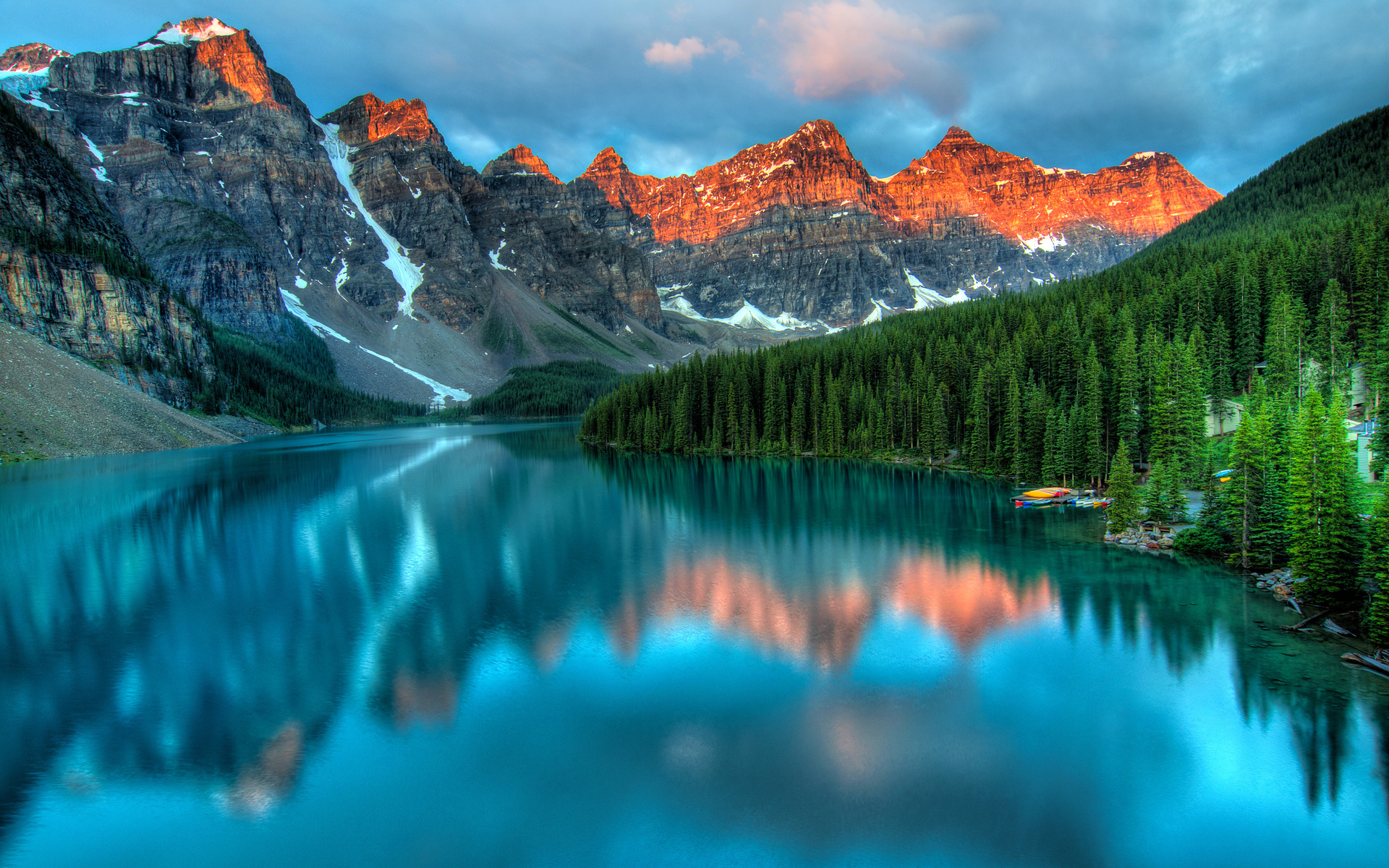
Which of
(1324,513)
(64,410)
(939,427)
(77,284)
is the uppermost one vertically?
(77,284)

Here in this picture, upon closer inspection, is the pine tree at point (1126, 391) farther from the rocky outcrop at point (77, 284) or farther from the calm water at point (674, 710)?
the rocky outcrop at point (77, 284)

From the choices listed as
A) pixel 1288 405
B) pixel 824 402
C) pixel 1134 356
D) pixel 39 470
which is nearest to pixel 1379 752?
pixel 1288 405

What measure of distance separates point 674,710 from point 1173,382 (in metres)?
41.6

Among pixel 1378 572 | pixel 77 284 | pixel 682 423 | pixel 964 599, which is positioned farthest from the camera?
pixel 77 284

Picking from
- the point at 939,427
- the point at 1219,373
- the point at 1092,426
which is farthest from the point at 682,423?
the point at 1219,373

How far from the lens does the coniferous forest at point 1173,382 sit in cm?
2858

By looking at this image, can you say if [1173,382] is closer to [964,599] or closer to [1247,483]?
[1247,483]

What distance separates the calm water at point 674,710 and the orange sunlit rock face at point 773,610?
191 millimetres

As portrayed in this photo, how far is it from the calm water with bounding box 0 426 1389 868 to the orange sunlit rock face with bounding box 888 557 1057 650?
188mm

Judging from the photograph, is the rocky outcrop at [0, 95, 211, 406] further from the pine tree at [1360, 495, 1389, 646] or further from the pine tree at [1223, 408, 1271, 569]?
the pine tree at [1360, 495, 1389, 646]

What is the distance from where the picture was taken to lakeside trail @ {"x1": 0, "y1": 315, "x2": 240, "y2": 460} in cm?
7812

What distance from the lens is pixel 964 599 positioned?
27.1 meters

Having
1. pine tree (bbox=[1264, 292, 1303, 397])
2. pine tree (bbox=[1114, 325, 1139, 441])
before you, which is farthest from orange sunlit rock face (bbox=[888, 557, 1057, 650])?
pine tree (bbox=[1264, 292, 1303, 397])

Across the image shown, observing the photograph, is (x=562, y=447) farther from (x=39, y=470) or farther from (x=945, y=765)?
(x=945, y=765)
